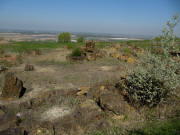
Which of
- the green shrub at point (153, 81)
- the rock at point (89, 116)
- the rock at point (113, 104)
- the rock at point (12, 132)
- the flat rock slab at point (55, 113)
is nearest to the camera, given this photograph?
the rock at point (12, 132)

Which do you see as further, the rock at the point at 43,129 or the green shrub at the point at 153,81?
the green shrub at the point at 153,81

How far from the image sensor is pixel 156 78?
508 centimetres

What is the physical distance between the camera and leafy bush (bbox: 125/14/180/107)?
16.4ft

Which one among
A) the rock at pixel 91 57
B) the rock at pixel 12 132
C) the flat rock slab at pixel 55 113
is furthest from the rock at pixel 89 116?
the rock at pixel 91 57

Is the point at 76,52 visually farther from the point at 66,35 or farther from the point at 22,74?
the point at 66,35

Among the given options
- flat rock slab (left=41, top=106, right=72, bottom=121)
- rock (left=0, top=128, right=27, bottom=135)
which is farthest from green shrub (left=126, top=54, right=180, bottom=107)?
rock (left=0, top=128, right=27, bottom=135)

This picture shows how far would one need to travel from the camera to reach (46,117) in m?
5.49

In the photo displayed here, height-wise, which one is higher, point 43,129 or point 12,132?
point 12,132

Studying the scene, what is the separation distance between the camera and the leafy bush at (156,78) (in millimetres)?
5013

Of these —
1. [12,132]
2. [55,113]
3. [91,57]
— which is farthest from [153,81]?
[91,57]

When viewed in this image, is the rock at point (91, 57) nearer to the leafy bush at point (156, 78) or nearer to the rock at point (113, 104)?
the rock at point (113, 104)

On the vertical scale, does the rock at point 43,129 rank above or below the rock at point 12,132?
below

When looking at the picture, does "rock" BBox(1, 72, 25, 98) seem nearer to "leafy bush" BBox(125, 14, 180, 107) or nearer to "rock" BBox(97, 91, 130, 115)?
"rock" BBox(97, 91, 130, 115)

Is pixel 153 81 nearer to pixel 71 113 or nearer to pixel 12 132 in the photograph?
pixel 71 113
